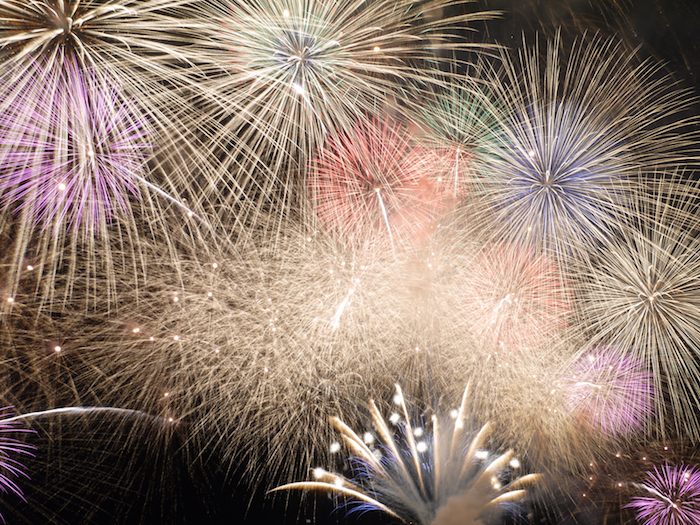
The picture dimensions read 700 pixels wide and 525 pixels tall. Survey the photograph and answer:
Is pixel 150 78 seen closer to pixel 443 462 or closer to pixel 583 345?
pixel 583 345

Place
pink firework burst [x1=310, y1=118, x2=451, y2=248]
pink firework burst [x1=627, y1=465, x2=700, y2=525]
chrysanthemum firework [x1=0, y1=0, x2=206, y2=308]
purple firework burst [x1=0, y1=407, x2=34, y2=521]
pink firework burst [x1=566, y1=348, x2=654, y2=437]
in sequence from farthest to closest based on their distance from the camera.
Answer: pink firework burst [x1=627, y1=465, x2=700, y2=525] < purple firework burst [x1=0, y1=407, x2=34, y2=521] < pink firework burst [x1=566, y1=348, x2=654, y2=437] < pink firework burst [x1=310, y1=118, x2=451, y2=248] < chrysanthemum firework [x1=0, y1=0, x2=206, y2=308]

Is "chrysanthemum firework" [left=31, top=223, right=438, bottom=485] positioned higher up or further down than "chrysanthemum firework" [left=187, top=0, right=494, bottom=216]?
further down

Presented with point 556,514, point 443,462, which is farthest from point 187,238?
point 556,514

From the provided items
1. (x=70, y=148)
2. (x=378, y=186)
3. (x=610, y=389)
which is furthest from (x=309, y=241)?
(x=610, y=389)

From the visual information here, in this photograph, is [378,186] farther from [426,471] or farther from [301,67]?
[426,471]

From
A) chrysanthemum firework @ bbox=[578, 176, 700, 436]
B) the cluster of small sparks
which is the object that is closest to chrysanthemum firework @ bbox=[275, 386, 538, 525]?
the cluster of small sparks

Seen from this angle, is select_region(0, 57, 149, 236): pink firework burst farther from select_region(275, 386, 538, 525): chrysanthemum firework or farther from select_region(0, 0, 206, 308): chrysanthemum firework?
select_region(275, 386, 538, 525): chrysanthemum firework

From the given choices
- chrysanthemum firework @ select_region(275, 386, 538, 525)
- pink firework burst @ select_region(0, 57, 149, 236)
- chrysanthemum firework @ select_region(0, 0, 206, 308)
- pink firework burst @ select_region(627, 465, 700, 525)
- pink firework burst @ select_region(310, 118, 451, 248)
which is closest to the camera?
chrysanthemum firework @ select_region(0, 0, 206, 308)
